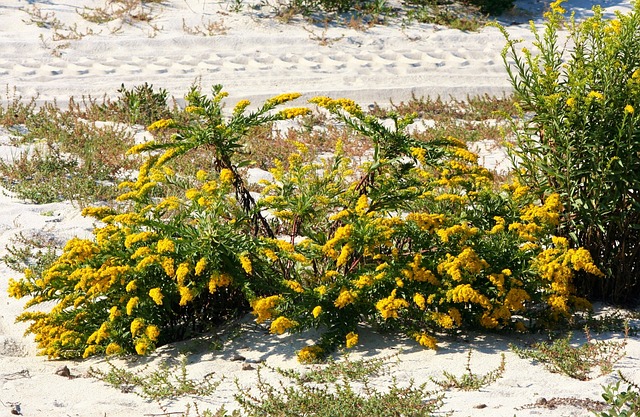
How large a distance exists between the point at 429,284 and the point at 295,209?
3.09 feet

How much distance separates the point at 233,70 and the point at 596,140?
274 inches

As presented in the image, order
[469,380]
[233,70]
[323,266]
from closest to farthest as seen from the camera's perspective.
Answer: [469,380] → [323,266] → [233,70]

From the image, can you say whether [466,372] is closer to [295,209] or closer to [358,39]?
[295,209]

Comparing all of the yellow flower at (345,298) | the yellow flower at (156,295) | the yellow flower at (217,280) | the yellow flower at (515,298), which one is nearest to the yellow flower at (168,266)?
the yellow flower at (156,295)

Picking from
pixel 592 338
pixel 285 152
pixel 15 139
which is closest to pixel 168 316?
pixel 592 338

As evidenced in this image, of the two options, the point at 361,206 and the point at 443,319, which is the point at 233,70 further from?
the point at 443,319

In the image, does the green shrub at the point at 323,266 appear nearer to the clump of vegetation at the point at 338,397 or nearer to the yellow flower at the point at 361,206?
the yellow flower at the point at 361,206

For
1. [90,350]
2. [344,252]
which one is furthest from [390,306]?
[90,350]

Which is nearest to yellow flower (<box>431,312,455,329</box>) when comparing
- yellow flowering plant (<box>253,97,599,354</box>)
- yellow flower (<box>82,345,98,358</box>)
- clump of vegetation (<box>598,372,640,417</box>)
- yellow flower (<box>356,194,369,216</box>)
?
yellow flowering plant (<box>253,97,599,354</box>)

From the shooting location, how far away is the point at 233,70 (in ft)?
37.6

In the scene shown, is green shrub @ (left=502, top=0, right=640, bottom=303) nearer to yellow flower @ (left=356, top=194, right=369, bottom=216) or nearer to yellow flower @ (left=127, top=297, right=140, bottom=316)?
yellow flower @ (left=356, top=194, right=369, bottom=216)

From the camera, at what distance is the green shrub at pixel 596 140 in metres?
5.22

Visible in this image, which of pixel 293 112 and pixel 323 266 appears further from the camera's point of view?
pixel 323 266

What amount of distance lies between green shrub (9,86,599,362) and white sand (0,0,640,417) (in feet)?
A: 0.68
